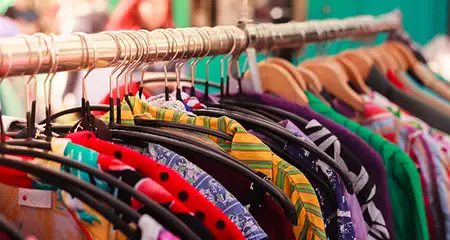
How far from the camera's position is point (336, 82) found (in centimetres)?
120

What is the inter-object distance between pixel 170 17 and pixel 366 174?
1.73 metres

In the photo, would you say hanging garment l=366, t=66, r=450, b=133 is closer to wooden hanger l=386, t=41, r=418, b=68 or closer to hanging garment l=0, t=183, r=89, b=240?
wooden hanger l=386, t=41, r=418, b=68

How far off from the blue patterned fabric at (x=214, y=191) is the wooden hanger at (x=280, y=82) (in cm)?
38

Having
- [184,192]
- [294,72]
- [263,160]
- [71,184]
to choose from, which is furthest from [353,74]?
[71,184]

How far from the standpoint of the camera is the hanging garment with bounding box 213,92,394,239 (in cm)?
91

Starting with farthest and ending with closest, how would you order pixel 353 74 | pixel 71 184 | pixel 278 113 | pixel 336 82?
pixel 353 74 → pixel 336 82 → pixel 278 113 → pixel 71 184

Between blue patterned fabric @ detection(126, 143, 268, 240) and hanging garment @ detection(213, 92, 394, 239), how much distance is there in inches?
10.2

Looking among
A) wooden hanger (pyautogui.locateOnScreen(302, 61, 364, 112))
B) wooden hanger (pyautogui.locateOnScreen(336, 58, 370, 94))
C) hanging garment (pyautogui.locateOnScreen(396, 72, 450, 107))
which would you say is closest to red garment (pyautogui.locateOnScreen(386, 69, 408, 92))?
hanging garment (pyautogui.locateOnScreen(396, 72, 450, 107))

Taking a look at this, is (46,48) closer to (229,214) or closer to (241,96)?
(229,214)

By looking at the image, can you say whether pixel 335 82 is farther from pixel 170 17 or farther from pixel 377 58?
pixel 170 17

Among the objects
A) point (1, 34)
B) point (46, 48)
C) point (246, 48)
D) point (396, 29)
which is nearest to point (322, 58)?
point (246, 48)

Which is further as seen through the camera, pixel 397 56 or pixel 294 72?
pixel 397 56

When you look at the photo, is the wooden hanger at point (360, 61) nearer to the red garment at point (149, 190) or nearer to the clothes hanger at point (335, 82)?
the clothes hanger at point (335, 82)

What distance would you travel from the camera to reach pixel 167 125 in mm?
758
